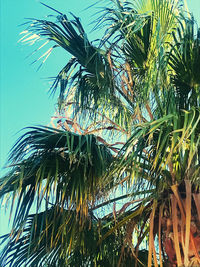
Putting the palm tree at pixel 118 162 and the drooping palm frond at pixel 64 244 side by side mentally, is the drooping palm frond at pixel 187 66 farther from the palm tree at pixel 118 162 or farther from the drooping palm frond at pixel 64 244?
the drooping palm frond at pixel 64 244

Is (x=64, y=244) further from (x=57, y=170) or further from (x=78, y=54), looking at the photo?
(x=78, y=54)

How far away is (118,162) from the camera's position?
10.9 ft

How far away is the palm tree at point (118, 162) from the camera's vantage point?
3.20m

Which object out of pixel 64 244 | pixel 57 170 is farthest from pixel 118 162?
pixel 64 244

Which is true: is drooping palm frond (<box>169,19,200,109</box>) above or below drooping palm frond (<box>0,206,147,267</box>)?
above

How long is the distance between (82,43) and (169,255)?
205cm

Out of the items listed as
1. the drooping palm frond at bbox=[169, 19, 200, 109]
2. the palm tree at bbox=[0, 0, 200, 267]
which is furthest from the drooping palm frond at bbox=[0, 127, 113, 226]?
the drooping palm frond at bbox=[169, 19, 200, 109]

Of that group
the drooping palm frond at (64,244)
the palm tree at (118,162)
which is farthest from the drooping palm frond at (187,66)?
the drooping palm frond at (64,244)

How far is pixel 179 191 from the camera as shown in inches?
132

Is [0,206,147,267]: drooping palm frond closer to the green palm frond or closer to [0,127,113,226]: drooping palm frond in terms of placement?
[0,127,113,226]: drooping palm frond

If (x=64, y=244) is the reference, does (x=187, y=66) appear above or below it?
above

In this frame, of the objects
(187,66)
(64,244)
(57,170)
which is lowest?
(64,244)

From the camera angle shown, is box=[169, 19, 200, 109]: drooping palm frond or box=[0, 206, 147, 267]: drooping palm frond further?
box=[0, 206, 147, 267]: drooping palm frond

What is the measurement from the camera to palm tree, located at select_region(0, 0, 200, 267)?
3199 millimetres
